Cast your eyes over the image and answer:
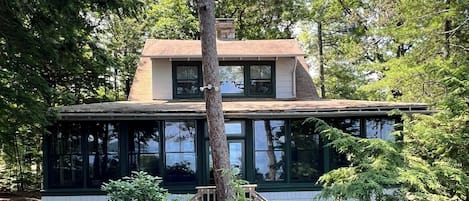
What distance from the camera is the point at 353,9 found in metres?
19.3

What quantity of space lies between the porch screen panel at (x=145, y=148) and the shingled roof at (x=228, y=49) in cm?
258

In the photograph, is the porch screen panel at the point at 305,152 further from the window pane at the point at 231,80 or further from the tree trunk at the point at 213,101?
the tree trunk at the point at 213,101

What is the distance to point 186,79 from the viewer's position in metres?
13.5

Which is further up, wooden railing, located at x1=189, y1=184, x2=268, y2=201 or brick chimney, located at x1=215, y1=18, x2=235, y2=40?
brick chimney, located at x1=215, y1=18, x2=235, y2=40

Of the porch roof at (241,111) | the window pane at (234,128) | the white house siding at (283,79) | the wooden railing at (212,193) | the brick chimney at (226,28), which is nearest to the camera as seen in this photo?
the wooden railing at (212,193)

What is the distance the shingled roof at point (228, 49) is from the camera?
13.3m

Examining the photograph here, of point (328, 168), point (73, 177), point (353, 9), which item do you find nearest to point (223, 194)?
point (328, 168)

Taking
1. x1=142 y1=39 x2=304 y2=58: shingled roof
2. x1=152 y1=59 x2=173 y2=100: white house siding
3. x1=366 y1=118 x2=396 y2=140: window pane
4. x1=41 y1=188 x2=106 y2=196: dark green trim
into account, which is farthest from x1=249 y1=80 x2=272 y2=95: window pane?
x1=41 y1=188 x2=106 y2=196: dark green trim

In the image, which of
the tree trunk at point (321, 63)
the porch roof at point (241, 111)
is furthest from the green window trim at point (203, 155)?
the tree trunk at point (321, 63)

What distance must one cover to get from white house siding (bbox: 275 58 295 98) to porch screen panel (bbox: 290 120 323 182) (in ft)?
7.61

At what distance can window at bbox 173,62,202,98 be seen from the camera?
532 inches

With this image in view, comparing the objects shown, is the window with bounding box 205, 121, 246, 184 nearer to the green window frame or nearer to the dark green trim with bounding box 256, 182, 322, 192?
the dark green trim with bounding box 256, 182, 322, 192

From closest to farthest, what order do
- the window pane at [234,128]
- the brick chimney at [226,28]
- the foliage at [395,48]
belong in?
1. the window pane at [234,128]
2. the foliage at [395,48]
3. the brick chimney at [226,28]

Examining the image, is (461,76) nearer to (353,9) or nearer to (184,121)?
(184,121)
